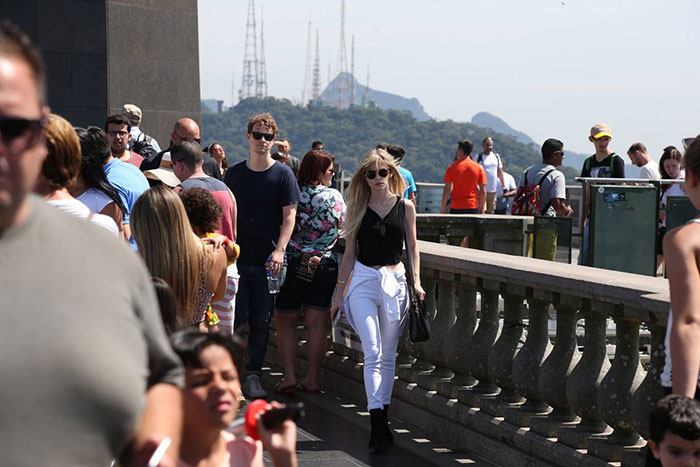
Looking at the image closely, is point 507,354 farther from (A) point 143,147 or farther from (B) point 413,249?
(A) point 143,147

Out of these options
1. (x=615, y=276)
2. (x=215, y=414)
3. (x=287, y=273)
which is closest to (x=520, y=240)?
(x=287, y=273)

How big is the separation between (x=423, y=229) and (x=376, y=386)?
6.11 metres

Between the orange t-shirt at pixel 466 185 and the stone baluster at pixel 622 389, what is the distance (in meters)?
11.8

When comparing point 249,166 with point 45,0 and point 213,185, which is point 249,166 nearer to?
point 213,185

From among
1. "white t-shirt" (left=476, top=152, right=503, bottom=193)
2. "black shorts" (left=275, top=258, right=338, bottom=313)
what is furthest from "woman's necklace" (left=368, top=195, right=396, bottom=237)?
"white t-shirt" (left=476, top=152, right=503, bottom=193)

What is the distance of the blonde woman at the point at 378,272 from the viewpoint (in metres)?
7.77

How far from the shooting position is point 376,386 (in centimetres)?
775

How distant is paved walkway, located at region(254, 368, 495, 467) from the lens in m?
7.35

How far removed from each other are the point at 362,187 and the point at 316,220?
1669 mm

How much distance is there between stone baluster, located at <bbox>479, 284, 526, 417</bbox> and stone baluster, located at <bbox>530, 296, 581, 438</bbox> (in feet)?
1.73

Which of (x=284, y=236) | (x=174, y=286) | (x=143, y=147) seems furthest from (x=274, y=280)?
(x=174, y=286)

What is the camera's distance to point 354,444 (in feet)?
25.8

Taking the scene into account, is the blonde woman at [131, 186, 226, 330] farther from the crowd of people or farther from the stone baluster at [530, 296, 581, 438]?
→ the stone baluster at [530, 296, 581, 438]

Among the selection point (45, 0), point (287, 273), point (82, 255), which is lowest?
point (287, 273)
